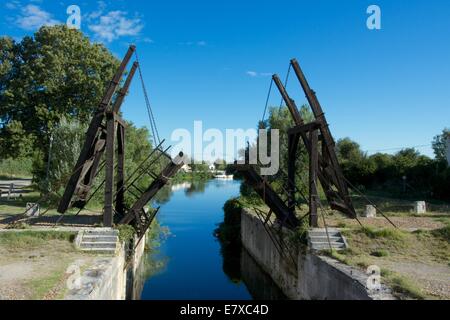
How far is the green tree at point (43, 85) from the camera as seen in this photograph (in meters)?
25.7

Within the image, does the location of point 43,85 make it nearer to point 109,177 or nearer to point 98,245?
point 109,177

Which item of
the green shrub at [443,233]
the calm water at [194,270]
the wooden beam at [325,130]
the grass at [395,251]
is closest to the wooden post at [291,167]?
the wooden beam at [325,130]

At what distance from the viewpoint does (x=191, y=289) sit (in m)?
16.5

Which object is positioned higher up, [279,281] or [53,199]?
[53,199]

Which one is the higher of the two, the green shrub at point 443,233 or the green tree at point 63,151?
the green tree at point 63,151

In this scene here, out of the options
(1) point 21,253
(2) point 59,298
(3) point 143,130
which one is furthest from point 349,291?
(3) point 143,130

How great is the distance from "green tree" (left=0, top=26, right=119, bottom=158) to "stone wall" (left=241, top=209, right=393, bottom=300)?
577 inches

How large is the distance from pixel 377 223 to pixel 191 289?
804 centimetres

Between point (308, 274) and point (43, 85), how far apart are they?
21303 mm

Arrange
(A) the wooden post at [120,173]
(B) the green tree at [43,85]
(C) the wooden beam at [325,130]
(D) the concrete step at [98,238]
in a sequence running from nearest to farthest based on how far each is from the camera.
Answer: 1. (D) the concrete step at [98,238]
2. (C) the wooden beam at [325,130]
3. (A) the wooden post at [120,173]
4. (B) the green tree at [43,85]

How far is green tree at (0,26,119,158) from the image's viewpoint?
2566cm

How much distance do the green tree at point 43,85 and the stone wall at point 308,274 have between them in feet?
48.1

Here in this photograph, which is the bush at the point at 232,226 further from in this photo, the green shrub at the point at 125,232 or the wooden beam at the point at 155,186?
the green shrub at the point at 125,232
